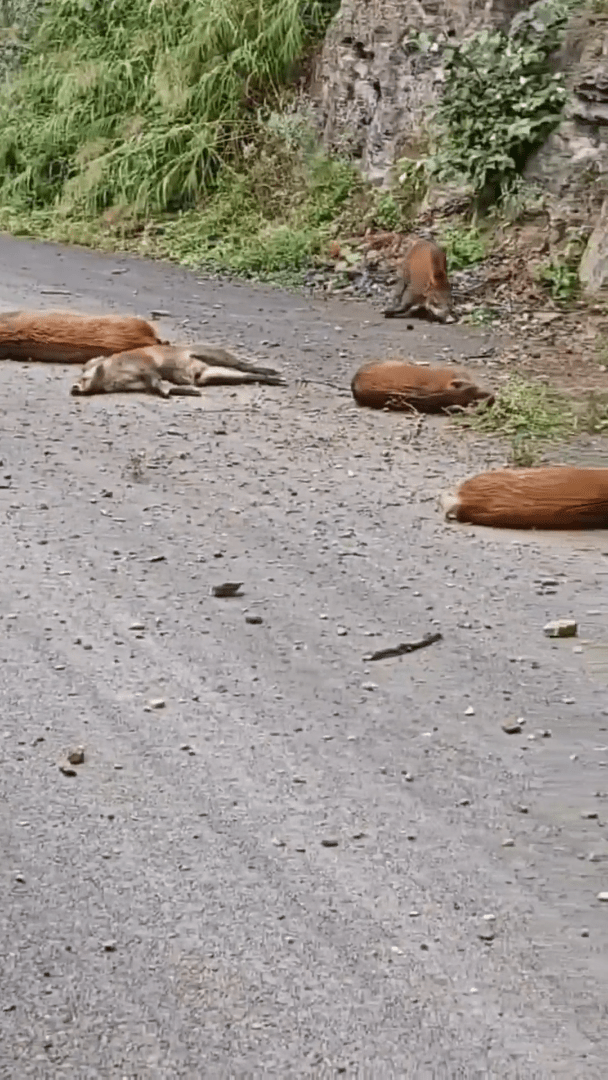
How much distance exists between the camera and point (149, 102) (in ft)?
50.0

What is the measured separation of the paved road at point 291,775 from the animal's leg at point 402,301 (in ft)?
11.1

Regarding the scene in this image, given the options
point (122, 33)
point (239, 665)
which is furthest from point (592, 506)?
point (122, 33)

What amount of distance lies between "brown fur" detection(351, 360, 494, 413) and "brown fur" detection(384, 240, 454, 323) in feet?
7.87

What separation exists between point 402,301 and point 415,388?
2758 mm

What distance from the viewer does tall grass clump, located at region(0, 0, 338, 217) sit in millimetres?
14492

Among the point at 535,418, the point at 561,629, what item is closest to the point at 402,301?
the point at 535,418

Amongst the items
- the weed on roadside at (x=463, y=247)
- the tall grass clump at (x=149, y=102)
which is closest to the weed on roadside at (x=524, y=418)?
the weed on roadside at (x=463, y=247)

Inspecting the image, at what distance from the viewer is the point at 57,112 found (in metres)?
16.2

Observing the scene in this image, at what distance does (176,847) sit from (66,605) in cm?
166

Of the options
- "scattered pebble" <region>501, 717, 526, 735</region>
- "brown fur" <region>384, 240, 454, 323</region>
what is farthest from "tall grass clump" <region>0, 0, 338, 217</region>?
"scattered pebble" <region>501, 717, 526, 735</region>

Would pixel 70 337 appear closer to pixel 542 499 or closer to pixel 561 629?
pixel 542 499

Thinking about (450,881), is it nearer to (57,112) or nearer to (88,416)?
(88,416)

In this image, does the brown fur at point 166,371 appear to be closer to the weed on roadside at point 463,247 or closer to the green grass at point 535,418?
the green grass at point 535,418

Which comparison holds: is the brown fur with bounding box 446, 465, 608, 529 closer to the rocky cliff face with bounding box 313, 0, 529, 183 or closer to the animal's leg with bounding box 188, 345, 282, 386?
the animal's leg with bounding box 188, 345, 282, 386
